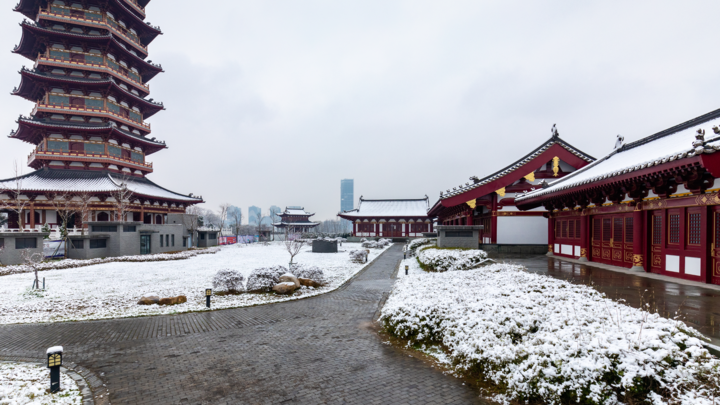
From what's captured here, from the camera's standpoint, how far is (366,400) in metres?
5.00

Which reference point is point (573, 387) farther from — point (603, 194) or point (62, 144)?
point (62, 144)

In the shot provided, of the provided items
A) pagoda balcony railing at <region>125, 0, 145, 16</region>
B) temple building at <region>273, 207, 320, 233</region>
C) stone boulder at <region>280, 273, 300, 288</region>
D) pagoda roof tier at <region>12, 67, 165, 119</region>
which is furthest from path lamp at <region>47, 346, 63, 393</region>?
temple building at <region>273, 207, 320, 233</region>

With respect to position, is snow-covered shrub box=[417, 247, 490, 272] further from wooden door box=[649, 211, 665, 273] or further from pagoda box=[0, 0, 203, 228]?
pagoda box=[0, 0, 203, 228]

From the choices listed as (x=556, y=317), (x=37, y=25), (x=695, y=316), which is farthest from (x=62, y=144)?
(x=695, y=316)

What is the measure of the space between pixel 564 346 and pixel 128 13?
47.4 m

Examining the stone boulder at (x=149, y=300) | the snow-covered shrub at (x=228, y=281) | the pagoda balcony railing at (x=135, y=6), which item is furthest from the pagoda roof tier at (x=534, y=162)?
the pagoda balcony railing at (x=135, y=6)

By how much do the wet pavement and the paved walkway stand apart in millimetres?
4409

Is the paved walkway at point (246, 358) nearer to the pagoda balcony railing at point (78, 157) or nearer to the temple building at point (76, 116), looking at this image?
the temple building at point (76, 116)

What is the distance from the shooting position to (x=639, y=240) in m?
11.8

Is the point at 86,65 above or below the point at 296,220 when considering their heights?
above

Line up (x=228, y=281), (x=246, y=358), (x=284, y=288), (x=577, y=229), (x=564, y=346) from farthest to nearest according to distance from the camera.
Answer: (x=577, y=229) < (x=228, y=281) < (x=284, y=288) < (x=246, y=358) < (x=564, y=346)

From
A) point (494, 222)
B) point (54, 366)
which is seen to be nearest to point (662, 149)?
point (494, 222)

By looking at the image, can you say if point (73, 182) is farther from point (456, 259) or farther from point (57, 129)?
point (456, 259)

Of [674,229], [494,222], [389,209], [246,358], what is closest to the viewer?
[246,358]
